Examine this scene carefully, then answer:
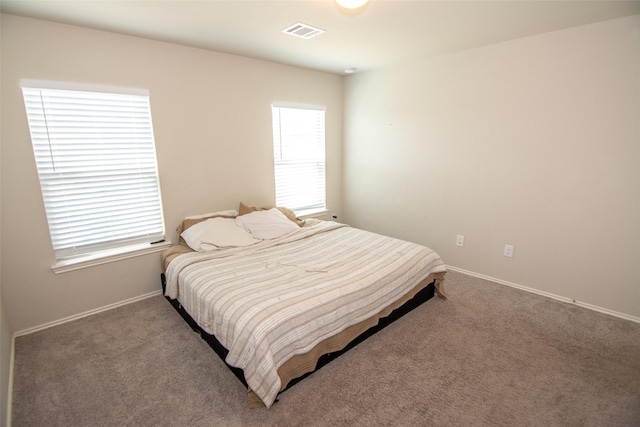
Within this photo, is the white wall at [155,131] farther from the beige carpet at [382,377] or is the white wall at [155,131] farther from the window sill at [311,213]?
the window sill at [311,213]

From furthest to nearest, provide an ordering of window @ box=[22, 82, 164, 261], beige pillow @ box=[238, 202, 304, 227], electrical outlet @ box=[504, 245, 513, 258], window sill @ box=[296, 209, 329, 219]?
1. window sill @ box=[296, 209, 329, 219]
2. beige pillow @ box=[238, 202, 304, 227]
3. electrical outlet @ box=[504, 245, 513, 258]
4. window @ box=[22, 82, 164, 261]

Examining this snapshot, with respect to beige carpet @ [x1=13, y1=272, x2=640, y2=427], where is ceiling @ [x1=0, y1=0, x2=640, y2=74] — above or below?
above

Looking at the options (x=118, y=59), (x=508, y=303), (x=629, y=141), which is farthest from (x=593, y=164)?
(x=118, y=59)

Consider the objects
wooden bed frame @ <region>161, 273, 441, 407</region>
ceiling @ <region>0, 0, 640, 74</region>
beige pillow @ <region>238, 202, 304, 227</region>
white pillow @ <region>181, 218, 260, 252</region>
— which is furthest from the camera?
beige pillow @ <region>238, 202, 304, 227</region>

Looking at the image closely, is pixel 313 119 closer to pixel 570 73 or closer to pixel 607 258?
pixel 570 73

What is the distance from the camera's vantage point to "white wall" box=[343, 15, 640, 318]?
252 centimetres

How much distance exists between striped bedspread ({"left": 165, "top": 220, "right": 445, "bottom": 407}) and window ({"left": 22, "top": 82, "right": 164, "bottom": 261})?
29.0 inches

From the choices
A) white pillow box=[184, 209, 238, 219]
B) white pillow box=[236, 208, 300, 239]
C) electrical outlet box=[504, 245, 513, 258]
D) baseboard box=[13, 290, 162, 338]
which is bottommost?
baseboard box=[13, 290, 162, 338]

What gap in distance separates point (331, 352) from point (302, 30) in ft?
8.31

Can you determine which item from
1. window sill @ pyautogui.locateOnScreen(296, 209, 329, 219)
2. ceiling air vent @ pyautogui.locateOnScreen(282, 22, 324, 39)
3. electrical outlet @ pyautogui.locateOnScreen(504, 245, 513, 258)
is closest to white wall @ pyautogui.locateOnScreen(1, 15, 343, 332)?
window sill @ pyautogui.locateOnScreen(296, 209, 329, 219)

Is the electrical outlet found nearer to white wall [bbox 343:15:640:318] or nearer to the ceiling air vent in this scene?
white wall [bbox 343:15:640:318]

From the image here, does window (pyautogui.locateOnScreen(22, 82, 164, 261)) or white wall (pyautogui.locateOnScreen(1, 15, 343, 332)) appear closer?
white wall (pyautogui.locateOnScreen(1, 15, 343, 332))

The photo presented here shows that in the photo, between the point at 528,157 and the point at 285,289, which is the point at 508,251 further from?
the point at 285,289

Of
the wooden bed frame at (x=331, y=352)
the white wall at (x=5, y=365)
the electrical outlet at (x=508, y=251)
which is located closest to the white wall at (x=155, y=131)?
the white wall at (x=5, y=365)
